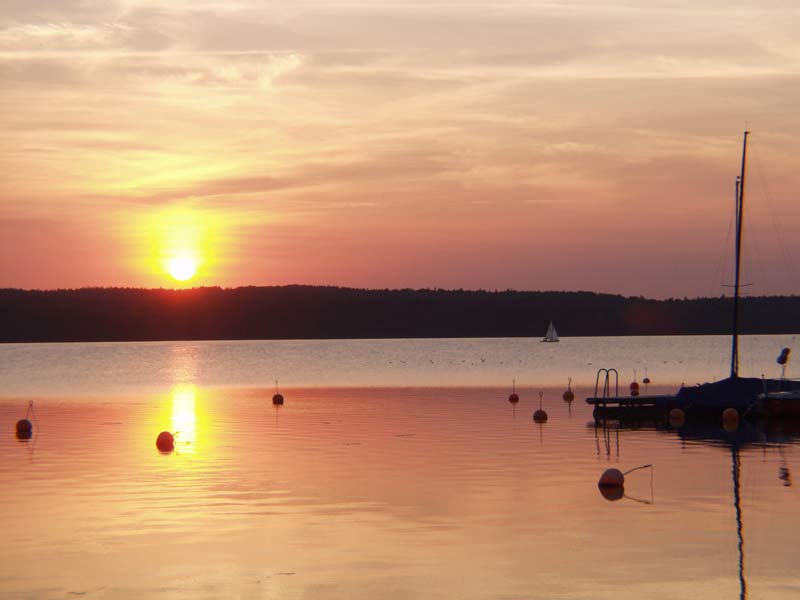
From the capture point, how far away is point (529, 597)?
69.9 ft

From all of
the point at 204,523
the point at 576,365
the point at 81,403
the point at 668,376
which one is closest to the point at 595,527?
the point at 204,523

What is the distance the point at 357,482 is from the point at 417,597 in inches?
630

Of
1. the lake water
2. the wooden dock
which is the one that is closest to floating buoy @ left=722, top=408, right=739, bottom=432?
the lake water

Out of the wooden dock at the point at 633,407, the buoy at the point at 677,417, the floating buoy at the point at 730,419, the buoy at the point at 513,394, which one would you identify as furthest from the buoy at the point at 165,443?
the buoy at the point at 513,394

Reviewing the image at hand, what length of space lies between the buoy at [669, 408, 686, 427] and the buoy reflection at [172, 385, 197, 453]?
24.8 m

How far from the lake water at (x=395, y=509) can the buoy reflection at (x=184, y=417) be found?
1.57ft

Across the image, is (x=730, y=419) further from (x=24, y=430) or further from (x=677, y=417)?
(x=24, y=430)

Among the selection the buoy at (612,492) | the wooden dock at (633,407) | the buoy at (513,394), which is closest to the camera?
the buoy at (612,492)

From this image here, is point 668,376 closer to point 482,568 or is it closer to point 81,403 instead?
point 81,403

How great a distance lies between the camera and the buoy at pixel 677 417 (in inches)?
2447

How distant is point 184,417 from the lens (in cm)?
6981

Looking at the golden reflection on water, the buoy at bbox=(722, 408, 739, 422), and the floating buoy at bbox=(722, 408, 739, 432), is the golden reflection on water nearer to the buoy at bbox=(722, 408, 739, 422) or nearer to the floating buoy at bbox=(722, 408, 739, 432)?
the floating buoy at bbox=(722, 408, 739, 432)

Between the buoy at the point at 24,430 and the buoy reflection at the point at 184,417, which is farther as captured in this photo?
the buoy at the point at 24,430

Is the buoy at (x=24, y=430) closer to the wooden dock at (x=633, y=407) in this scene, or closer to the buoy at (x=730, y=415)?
the wooden dock at (x=633, y=407)
